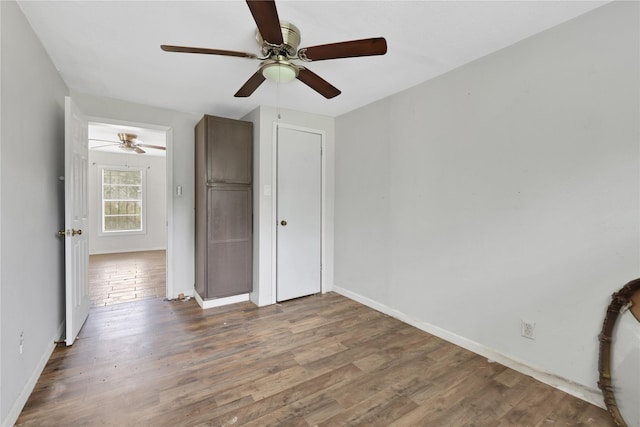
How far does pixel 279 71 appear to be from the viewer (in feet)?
6.56

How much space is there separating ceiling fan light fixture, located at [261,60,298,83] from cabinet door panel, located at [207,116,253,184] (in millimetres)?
1435

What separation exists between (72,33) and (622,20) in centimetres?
344

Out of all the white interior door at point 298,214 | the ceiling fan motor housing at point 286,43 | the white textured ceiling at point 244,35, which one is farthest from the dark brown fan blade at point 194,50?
the white interior door at point 298,214

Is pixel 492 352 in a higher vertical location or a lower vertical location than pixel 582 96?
lower

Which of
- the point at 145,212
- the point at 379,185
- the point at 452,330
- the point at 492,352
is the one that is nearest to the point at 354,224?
the point at 379,185

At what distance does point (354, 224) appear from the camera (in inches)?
142

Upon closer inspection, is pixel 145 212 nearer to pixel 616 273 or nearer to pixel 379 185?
pixel 379 185

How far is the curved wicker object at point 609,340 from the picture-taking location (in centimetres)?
162

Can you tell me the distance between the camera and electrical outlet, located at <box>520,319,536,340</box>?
2031 mm

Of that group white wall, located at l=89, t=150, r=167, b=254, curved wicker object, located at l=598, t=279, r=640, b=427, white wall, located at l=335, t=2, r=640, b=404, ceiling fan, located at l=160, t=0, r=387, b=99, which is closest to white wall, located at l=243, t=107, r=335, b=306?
ceiling fan, located at l=160, t=0, r=387, b=99

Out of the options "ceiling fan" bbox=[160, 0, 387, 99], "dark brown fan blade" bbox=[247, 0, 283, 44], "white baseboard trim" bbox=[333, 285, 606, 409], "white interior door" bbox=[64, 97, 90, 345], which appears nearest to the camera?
"dark brown fan blade" bbox=[247, 0, 283, 44]

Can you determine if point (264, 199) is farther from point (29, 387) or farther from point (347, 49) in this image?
point (29, 387)

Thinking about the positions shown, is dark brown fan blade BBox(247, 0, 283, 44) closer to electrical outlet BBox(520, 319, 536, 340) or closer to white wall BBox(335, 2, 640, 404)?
white wall BBox(335, 2, 640, 404)

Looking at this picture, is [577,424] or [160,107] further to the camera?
[160,107]
